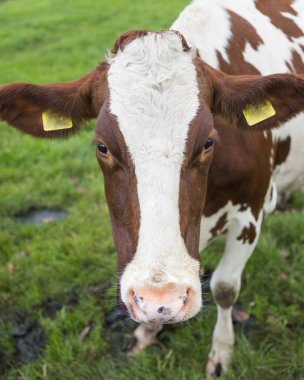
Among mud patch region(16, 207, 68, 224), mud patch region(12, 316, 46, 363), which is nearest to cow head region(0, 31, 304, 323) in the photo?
mud patch region(12, 316, 46, 363)

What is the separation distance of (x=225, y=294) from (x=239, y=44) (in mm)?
1565

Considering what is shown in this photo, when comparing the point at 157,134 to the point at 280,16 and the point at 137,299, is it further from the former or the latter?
the point at 280,16

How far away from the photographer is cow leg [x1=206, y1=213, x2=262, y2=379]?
124 inches

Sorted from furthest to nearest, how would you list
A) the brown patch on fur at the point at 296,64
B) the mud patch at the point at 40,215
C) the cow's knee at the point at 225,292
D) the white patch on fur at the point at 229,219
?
the mud patch at the point at 40,215 → the brown patch on fur at the point at 296,64 → the cow's knee at the point at 225,292 → the white patch on fur at the point at 229,219

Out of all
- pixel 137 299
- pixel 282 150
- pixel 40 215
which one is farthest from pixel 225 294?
pixel 40 215

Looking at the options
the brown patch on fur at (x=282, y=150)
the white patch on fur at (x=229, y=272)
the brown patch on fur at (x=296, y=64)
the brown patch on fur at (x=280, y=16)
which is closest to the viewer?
the white patch on fur at (x=229, y=272)

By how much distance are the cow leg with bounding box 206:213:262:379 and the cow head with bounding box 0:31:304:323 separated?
83 centimetres

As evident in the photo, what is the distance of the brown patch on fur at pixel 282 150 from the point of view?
3361 millimetres

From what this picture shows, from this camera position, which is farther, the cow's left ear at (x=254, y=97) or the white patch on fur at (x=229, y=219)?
the white patch on fur at (x=229, y=219)

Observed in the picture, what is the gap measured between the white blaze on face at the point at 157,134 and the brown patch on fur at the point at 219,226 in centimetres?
102

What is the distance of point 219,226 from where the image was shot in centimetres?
307

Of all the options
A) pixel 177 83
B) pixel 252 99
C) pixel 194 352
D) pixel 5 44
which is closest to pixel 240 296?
pixel 194 352

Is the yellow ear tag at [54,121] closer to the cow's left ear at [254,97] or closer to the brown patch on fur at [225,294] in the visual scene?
the cow's left ear at [254,97]

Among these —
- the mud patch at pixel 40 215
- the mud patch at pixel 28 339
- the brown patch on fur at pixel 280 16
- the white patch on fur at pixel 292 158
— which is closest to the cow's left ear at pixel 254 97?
the white patch on fur at pixel 292 158
